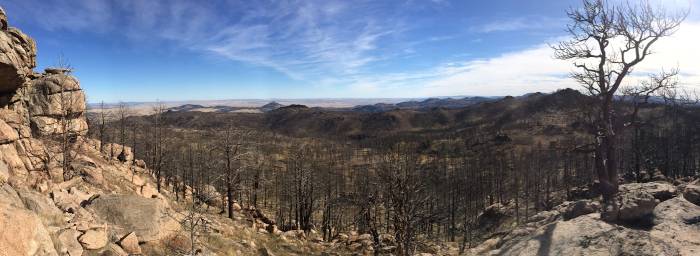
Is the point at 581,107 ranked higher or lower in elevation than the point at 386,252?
higher

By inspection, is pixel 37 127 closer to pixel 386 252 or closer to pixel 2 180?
pixel 2 180

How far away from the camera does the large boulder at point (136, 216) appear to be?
17.6 metres

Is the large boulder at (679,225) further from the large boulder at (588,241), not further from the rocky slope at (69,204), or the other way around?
the rocky slope at (69,204)

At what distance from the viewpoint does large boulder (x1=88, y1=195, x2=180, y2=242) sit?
17.6 metres

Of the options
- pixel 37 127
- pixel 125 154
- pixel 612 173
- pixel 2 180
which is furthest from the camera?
pixel 125 154

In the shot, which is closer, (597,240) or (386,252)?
(597,240)

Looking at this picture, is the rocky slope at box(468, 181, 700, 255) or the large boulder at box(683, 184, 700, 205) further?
the large boulder at box(683, 184, 700, 205)

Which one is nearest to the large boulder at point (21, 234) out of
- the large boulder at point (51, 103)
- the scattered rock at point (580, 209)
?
the scattered rock at point (580, 209)

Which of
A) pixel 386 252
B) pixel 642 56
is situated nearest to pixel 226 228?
pixel 386 252

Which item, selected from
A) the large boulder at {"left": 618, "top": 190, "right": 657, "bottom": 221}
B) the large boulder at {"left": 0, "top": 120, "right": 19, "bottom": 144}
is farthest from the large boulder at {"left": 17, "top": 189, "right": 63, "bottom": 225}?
the large boulder at {"left": 618, "top": 190, "right": 657, "bottom": 221}

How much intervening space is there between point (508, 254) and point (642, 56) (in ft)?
36.2

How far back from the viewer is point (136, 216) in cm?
1828

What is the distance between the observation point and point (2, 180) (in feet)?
44.0

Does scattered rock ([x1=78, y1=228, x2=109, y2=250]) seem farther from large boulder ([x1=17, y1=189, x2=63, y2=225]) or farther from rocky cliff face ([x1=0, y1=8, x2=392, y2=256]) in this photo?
large boulder ([x1=17, y1=189, x2=63, y2=225])
